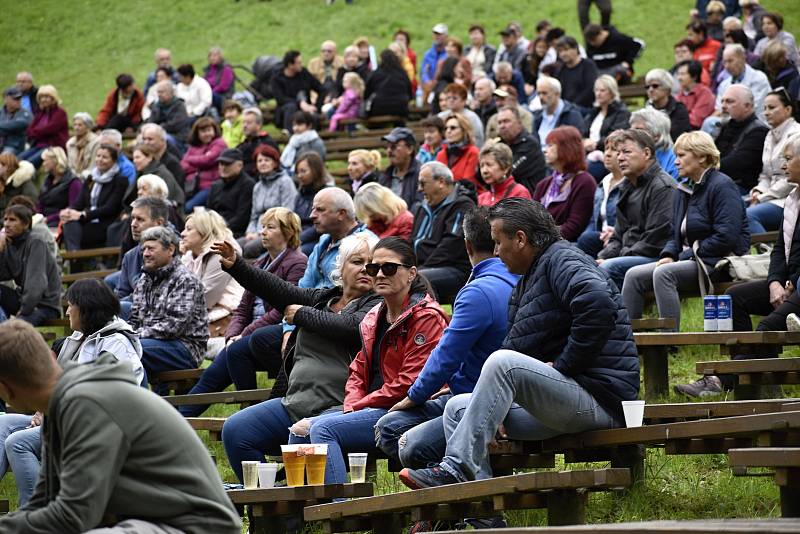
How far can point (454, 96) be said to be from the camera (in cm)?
1440

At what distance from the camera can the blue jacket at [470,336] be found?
6.11m

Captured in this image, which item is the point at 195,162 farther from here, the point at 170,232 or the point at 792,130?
the point at 792,130

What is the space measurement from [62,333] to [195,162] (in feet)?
13.9

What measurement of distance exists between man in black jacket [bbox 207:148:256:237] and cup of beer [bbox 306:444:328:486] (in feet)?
25.7

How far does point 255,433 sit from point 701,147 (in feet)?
11.8

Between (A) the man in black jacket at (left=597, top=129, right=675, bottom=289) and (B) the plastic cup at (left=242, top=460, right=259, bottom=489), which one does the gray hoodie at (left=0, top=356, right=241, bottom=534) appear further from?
(A) the man in black jacket at (left=597, top=129, right=675, bottom=289)

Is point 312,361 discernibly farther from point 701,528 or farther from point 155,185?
point 155,185

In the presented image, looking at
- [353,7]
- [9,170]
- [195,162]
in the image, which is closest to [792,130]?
[195,162]

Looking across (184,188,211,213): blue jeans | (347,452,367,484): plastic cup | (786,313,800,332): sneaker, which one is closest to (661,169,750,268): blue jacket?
(786,313,800,332): sneaker

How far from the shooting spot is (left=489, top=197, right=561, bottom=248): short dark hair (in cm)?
594

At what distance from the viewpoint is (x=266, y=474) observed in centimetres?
602

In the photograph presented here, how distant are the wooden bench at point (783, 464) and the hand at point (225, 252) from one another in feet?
10.5

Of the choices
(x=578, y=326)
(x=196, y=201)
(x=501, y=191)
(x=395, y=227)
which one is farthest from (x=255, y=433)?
(x=196, y=201)

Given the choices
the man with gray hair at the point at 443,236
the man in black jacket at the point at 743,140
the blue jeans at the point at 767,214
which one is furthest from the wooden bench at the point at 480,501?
the man in black jacket at the point at 743,140
